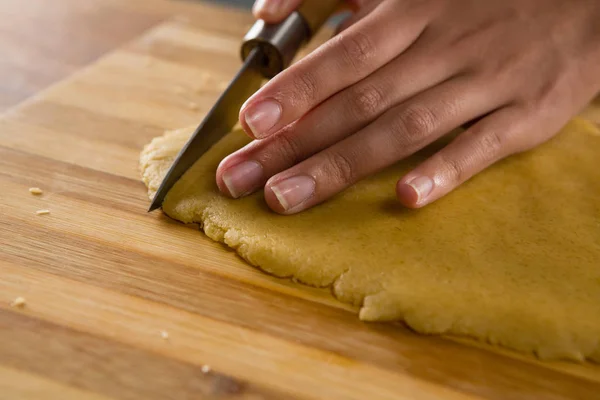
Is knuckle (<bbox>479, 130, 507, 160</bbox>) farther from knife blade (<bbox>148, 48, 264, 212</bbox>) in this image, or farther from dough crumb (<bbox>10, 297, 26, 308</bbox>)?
dough crumb (<bbox>10, 297, 26, 308</bbox>)

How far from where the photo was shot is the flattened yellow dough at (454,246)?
34.7 inches

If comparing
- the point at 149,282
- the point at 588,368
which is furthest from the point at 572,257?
the point at 149,282

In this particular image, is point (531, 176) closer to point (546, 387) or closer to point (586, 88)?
point (586, 88)

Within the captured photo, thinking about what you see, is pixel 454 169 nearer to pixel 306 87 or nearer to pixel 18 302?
pixel 306 87

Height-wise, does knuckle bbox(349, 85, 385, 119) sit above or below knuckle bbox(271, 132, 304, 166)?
above

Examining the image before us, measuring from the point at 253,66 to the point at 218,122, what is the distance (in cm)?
14

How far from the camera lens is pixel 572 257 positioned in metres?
0.98

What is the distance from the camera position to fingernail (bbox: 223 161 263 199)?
1057 millimetres

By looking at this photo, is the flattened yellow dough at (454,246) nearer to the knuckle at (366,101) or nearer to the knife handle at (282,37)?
Answer: the knuckle at (366,101)

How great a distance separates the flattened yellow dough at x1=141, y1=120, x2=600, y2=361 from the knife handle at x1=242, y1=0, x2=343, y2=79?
244mm

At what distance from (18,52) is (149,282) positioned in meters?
1.17

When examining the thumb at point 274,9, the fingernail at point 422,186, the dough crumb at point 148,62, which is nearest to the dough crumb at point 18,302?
the fingernail at point 422,186

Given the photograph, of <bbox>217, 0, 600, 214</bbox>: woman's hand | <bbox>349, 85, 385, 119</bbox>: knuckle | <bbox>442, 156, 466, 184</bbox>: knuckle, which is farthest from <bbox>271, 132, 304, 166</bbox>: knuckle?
<bbox>442, 156, 466, 184</bbox>: knuckle

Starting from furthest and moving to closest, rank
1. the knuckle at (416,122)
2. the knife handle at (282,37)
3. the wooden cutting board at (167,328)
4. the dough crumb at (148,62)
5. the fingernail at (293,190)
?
the dough crumb at (148,62), the knife handle at (282,37), the knuckle at (416,122), the fingernail at (293,190), the wooden cutting board at (167,328)
